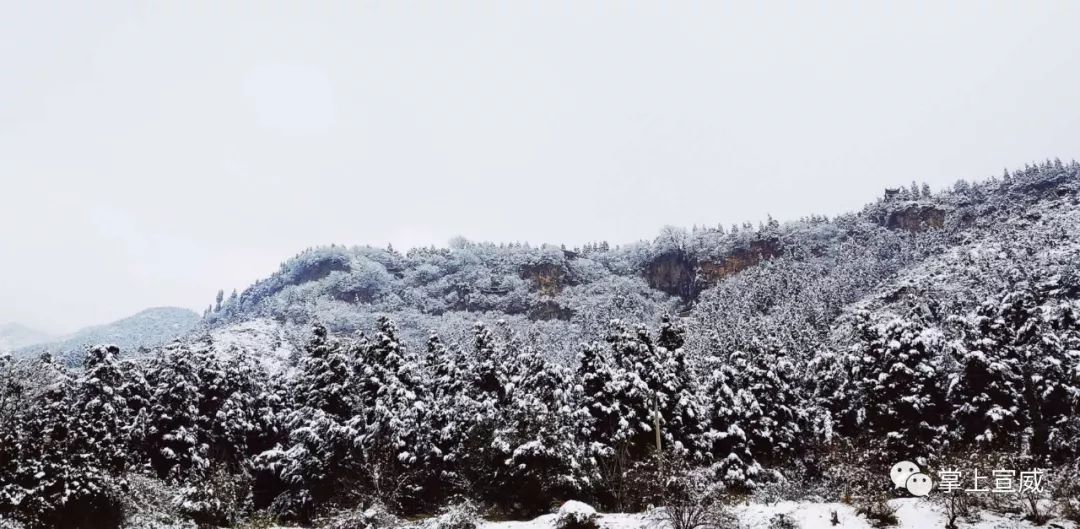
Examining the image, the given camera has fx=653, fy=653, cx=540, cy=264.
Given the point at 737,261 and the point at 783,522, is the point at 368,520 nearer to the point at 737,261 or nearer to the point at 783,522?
the point at 783,522

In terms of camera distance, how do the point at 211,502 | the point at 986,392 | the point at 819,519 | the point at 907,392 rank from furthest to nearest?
1. the point at 907,392
2. the point at 986,392
3. the point at 211,502
4. the point at 819,519

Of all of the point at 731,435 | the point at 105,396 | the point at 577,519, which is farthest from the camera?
the point at 105,396

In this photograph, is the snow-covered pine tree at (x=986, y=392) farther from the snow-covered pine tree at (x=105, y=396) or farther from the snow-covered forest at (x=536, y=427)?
the snow-covered pine tree at (x=105, y=396)

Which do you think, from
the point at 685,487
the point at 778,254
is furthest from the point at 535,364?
the point at 778,254

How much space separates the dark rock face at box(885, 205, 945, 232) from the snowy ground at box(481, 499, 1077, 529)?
6356 inches

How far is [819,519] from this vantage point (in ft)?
71.8

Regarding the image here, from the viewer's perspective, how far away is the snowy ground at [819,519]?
1894cm

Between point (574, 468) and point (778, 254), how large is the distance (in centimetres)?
16978

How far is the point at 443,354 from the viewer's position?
38219 mm

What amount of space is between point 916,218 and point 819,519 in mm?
173279

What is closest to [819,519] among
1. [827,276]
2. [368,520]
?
[368,520]

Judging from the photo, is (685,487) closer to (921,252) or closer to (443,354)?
(443,354)

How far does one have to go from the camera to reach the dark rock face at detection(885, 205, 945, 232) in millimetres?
164250

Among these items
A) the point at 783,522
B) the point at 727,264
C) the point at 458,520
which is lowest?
the point at 783,522
